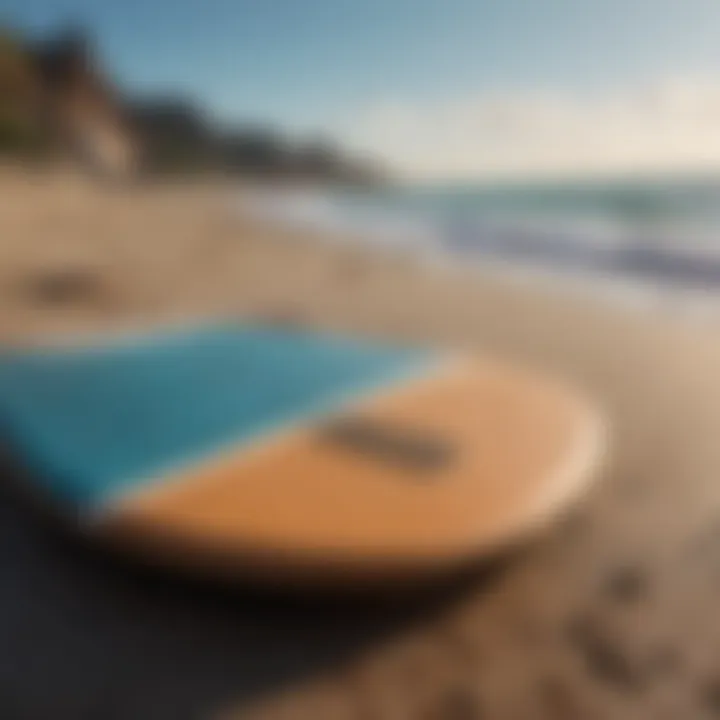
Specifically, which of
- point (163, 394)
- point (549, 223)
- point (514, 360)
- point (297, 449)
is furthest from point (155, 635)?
point (549, 223)

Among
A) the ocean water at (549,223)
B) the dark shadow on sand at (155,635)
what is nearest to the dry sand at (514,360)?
the dark shadow on sand at (155,635)

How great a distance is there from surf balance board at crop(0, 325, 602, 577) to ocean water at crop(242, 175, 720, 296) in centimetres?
78

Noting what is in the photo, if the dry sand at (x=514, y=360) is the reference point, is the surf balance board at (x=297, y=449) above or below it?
above

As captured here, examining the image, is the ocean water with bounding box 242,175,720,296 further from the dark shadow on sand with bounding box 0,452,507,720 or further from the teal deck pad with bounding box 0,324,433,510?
the dark shadow on sand with bounding box 0,452,507,720

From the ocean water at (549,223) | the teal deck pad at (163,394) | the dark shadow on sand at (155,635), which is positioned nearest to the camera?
the dark shadow on sand at (155,635)

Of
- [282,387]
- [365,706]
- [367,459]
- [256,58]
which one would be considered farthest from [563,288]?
[365,706]

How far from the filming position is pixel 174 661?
2.37 ft

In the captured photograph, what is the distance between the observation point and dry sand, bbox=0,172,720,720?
27.5 inches

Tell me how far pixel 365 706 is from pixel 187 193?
225 centimetres

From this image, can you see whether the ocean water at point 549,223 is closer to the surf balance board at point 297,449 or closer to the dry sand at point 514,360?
the dry sand at point 514,360

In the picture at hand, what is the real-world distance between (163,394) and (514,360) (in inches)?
28.3

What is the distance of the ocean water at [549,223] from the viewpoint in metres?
2.13

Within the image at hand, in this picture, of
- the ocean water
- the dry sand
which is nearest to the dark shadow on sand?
the dry sand

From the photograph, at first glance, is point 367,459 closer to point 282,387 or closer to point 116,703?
point 282,387
